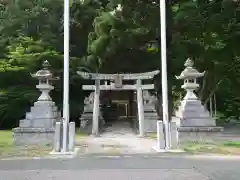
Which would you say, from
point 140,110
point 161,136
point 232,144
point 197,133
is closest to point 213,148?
point 232,144

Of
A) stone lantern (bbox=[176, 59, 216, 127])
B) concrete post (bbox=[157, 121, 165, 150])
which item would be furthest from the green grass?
stone lantern (bbox=[176, 59, 216, 127])

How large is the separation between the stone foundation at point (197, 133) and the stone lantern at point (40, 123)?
561cm

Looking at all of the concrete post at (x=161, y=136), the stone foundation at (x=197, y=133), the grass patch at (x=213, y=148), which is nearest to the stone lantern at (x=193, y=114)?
the stone foundation at (x=197, y=133)

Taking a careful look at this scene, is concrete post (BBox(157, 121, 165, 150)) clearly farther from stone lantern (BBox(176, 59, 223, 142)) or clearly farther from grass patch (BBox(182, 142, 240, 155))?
stone lantern (BBox(176, 59, 223, 142))

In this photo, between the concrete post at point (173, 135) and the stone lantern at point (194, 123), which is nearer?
the concrete post at point (173, 135)

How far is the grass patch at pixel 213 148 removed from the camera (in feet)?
40.1

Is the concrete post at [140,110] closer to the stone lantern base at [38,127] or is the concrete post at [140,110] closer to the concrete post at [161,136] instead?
the stone lantern base at [38,127]

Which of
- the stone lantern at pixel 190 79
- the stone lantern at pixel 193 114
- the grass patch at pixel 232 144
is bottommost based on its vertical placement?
the grass patch at pixel 232 144

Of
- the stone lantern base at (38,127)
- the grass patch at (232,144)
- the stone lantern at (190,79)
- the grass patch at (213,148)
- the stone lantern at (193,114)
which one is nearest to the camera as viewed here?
the grass patch at (213,148)

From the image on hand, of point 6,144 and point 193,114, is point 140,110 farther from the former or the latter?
point 6,144

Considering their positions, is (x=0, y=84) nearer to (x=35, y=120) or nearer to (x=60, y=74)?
(x=60, y=74)

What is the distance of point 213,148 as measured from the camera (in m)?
13.0

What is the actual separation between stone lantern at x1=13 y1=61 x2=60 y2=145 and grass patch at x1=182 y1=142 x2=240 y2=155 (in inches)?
234

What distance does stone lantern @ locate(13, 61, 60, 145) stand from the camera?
51.4 ft
